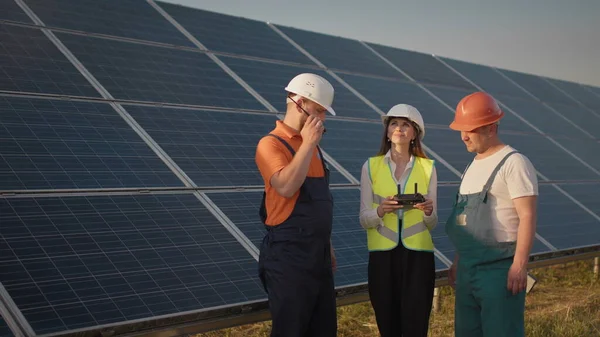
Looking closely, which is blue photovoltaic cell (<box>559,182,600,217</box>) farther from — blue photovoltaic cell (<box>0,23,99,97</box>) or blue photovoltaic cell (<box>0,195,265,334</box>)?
blue photovoltaic cell (<box>0,23,99,97</box>)

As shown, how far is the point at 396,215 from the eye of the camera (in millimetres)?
5918

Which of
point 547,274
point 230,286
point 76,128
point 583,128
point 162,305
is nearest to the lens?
point 162,305

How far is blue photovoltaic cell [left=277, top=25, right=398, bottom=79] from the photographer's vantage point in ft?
38.5

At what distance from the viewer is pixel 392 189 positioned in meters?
5.96

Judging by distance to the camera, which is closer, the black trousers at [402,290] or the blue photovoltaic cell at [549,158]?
the black trousers at [402,290]

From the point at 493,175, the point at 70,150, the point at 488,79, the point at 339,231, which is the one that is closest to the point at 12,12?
the point at 70,150

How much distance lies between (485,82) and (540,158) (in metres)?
3.57

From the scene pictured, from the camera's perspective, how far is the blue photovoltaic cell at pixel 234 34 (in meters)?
10.4

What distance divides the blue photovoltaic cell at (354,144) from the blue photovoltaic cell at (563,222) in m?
1.22

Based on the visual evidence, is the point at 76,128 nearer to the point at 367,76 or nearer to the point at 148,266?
the point at 148,266

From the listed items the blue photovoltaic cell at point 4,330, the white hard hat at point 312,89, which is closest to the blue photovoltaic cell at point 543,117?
the white hard hat at point 312,89

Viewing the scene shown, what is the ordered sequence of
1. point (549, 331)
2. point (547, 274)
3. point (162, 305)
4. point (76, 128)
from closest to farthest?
1. point (162, 305)
2. point (76, 128)
3. point (549, 331)
4. point (547, 274)

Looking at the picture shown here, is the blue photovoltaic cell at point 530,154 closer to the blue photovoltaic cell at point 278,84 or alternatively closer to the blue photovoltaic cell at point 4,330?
the blue photovoltaic cell at point 278,84

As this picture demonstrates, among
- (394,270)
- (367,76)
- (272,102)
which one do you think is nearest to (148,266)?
(394,270)
